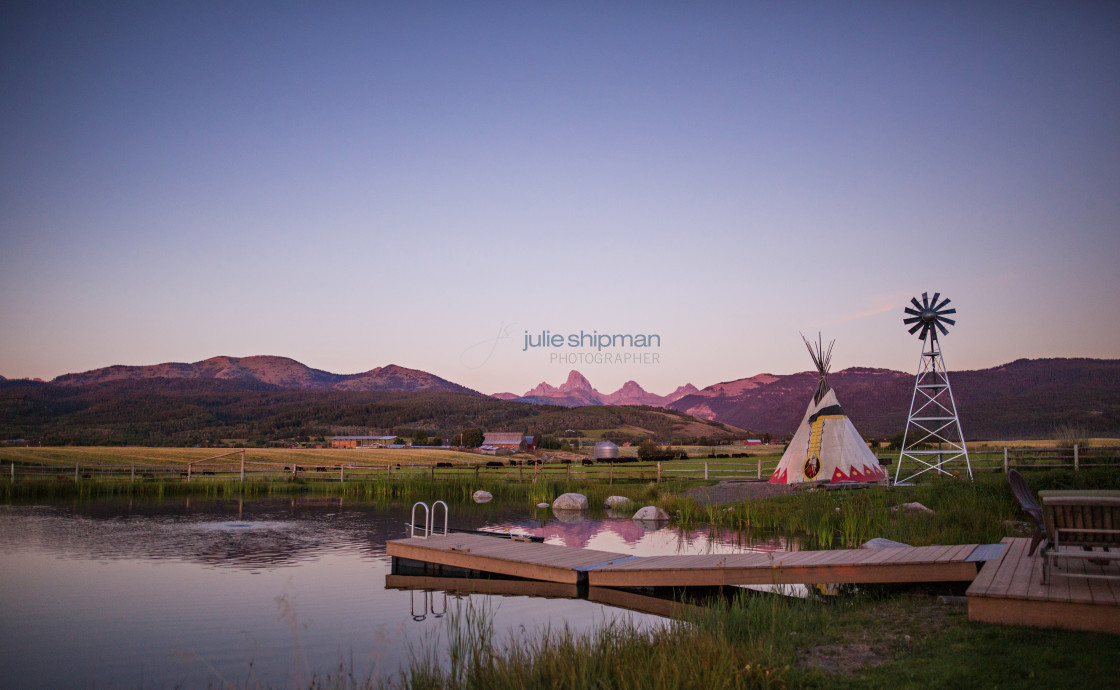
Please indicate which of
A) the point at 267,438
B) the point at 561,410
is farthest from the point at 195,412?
the point at 561,410

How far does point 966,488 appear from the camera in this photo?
19938 mm

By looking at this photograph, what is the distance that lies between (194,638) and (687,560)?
7.03 m

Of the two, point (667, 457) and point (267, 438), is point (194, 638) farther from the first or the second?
point (267, 438)

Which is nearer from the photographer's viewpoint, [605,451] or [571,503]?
[571,503]

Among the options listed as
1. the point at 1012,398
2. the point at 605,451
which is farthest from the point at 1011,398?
the point at 605,451

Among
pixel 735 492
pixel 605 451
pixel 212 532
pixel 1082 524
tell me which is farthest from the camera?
pixel 605 451

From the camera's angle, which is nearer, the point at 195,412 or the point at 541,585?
the point at 541,585

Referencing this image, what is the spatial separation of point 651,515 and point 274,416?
113374mm

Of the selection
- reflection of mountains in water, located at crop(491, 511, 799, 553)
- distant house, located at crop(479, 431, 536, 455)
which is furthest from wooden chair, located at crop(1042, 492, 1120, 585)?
distant house, located at crop(479, 431, 536, 455)

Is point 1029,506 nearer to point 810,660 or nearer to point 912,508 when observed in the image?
point 810,660

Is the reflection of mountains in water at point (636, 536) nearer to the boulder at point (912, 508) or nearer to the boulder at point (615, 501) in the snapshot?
the boulder at point (615, 501)

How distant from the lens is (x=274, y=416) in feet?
409

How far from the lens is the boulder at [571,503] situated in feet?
86.0

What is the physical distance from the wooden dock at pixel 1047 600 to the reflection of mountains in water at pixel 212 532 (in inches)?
478
